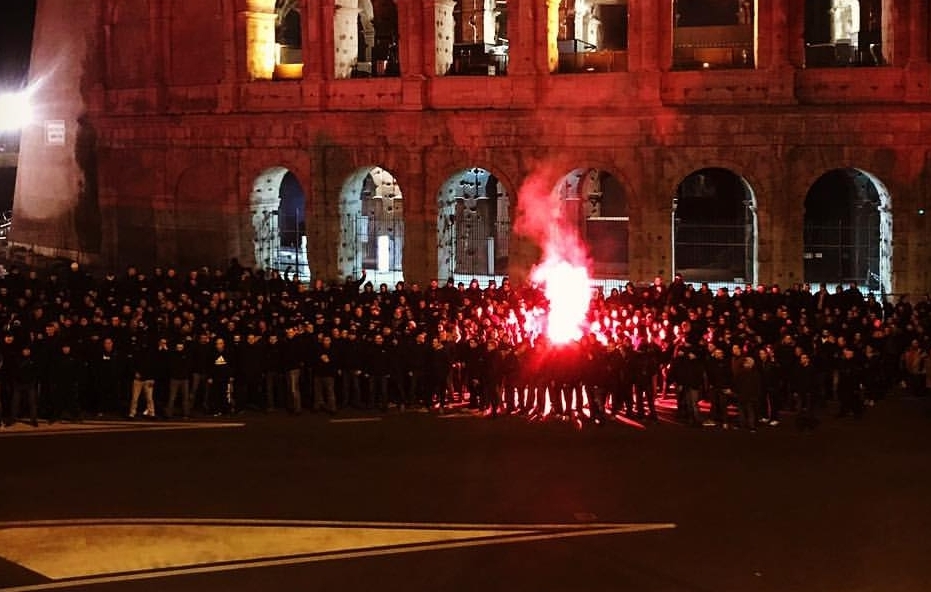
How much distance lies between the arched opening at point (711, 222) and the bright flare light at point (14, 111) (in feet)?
76.7

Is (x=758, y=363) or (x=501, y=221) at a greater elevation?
(x=501, y=221)

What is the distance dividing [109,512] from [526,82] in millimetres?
19159

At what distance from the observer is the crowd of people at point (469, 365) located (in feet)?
67.4

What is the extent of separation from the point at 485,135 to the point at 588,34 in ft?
27.7

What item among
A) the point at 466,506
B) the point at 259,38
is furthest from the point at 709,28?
the point at 466,506

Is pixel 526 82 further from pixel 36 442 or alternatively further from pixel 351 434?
pixel 36 442

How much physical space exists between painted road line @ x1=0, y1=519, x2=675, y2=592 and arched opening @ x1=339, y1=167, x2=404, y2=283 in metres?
19.8

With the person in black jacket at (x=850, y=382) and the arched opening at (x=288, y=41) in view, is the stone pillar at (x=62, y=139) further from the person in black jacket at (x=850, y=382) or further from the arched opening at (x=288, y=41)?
the person in black jacket at (x=850, y=382)

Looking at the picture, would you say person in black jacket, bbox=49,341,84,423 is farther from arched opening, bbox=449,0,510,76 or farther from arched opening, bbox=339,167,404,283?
arched opening, bbox=449,0,510,76

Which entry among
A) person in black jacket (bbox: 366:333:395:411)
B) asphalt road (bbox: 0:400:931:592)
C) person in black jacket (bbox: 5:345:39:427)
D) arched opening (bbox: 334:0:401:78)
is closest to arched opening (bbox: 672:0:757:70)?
arched opening (bbox: 334:0:401:78)

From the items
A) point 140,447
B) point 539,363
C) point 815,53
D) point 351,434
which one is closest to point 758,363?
point 539,363

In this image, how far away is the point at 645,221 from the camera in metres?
31.0

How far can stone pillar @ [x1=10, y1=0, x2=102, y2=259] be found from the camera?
39750 mm

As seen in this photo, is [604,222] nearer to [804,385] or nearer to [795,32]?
[795,32]
